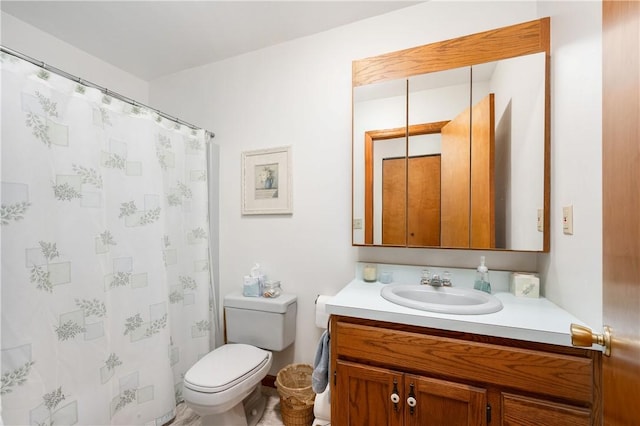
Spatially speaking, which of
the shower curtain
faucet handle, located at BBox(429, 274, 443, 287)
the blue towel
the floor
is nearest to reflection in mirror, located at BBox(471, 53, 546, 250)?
faucet handle, located at BBox(429, 274, 443, 287)

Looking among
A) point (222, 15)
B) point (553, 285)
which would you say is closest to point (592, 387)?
point (553, 285)

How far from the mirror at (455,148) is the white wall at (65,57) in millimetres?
1999

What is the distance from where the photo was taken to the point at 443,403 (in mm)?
1039

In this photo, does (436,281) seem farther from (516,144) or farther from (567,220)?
(516,144)

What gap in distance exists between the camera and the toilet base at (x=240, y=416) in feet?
4.75

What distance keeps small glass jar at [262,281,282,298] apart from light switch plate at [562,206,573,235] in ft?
5.18

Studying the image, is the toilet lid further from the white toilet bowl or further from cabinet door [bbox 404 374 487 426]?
cabinet door [bbox 404 374 487 426]

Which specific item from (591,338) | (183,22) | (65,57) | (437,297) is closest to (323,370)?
(437,297)

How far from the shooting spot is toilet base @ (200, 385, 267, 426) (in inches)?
57.0

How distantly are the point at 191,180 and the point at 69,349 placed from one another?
1.12 meters

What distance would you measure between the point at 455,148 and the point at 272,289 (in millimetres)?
1439

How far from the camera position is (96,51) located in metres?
2.02

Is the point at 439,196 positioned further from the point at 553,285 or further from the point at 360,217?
the point at 553,285

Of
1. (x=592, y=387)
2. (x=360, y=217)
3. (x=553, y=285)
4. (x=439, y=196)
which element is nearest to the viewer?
(x=592, y=387)
